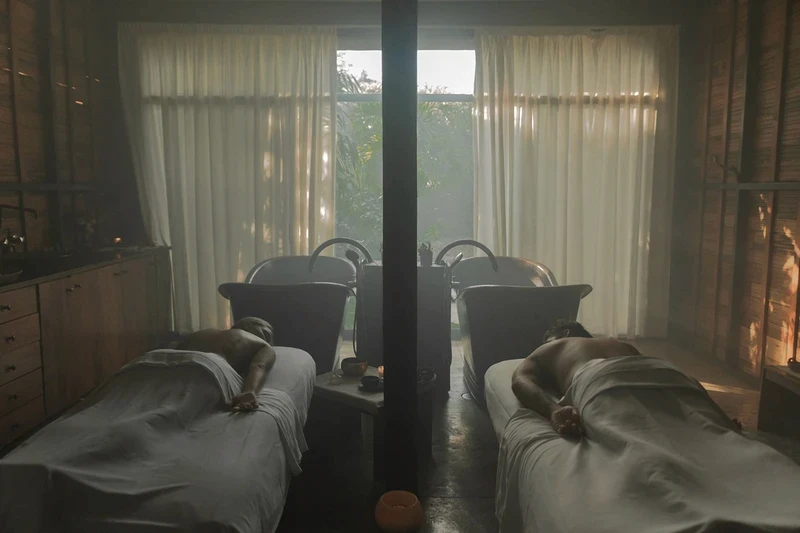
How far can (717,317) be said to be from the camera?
3951 millimetres

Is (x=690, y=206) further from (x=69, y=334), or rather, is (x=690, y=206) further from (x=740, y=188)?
(x=69, y=334)

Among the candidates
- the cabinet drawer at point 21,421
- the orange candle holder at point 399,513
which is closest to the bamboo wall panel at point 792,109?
the orange candle holder at point 399,513

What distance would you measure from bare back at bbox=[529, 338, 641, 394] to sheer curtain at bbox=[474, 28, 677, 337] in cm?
229

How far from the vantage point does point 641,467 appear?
135 centimetres

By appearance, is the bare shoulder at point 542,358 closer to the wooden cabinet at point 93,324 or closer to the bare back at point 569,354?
the bare back at point 569,354

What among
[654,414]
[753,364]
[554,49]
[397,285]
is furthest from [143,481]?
[554,49]

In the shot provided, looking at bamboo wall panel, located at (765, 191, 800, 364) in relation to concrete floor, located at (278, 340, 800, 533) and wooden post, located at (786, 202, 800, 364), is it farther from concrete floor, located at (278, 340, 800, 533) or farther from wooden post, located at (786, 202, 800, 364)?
concrete floor, located at (278, 340, 800, 533)

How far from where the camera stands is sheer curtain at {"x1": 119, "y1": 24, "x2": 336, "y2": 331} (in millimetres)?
4379

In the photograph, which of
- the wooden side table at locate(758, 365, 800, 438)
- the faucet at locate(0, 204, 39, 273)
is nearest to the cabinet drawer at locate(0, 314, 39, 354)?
the faucet at locate(0, 204, 39, 273)

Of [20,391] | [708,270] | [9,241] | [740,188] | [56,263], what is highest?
[740,188]

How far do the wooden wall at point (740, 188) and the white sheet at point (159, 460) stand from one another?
284 cm

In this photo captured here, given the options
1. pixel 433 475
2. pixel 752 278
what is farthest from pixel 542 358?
pixel 752 278

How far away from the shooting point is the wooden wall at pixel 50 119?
337 centimetres

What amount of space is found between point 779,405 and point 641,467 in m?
1.63
